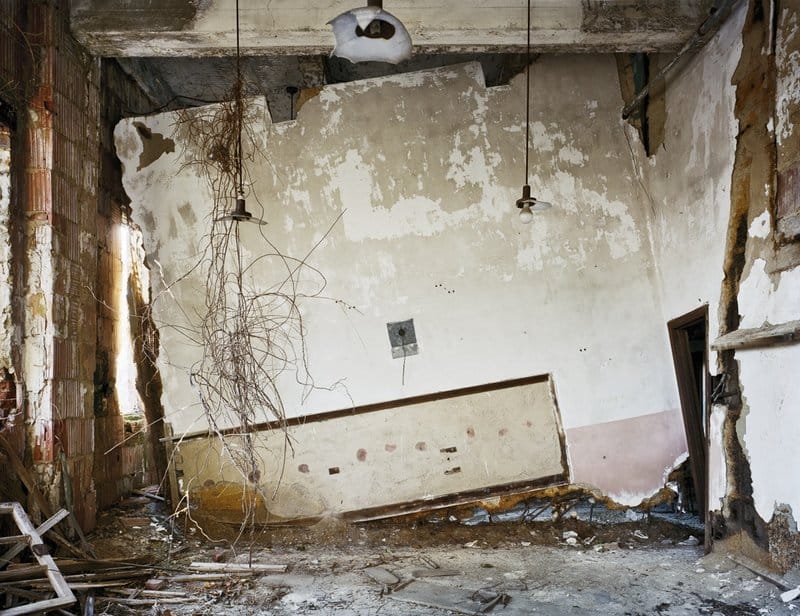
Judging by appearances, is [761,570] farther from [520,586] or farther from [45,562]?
[45,562]

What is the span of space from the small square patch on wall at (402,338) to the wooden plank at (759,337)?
2217 millimetres

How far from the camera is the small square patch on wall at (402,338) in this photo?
5.02 metres

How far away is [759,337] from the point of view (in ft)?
10.9

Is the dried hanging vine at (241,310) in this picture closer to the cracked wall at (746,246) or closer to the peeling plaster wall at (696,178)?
the peeling plaster wall at (696,178)

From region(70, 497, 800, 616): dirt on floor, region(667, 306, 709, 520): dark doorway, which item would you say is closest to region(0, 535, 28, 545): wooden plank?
region(70, 497, 800, 616): dirt on floor

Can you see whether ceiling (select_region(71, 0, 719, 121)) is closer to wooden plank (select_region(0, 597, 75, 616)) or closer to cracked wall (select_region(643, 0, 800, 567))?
cracked wall (select_region(643, 0, 800, 567))

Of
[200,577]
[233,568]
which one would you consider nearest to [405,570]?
[233,568]

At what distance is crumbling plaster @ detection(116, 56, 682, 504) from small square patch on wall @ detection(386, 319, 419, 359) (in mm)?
60

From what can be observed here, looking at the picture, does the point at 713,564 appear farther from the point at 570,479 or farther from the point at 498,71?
the point at 498,71

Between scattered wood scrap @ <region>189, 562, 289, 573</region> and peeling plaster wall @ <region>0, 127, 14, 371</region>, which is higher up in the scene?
peeling plaster wall @ <region>0, 127, 14, 371</region>

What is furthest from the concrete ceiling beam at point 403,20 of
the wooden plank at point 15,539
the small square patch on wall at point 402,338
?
the wooden plank at point 15,539

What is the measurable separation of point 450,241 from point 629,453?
230 centimetres

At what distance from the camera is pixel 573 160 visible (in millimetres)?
5219

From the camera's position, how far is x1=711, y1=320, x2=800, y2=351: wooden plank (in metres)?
3.12
